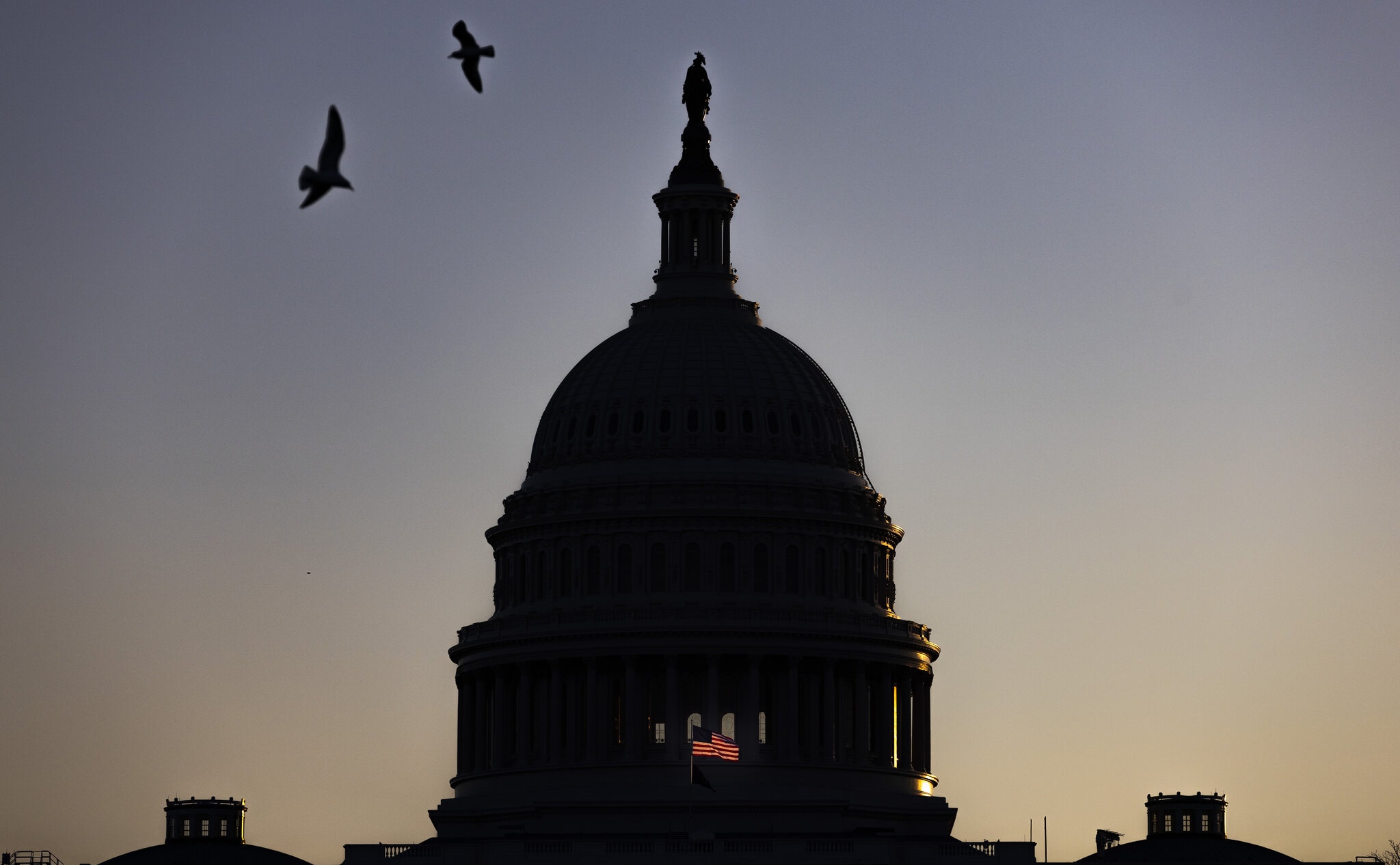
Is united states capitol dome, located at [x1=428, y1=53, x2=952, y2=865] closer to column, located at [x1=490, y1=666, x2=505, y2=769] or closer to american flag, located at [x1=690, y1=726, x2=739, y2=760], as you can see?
column, located at [x1=490, y1=666, x2=505, y2=769]

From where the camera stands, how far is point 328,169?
A: 224 feet

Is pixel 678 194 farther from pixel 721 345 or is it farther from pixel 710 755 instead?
pixel 710 755

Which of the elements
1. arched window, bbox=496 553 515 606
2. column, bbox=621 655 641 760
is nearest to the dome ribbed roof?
arched window, bbox=496 553 515 606

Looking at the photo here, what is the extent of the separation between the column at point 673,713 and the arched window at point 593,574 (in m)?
6.68

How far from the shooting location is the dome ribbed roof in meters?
184

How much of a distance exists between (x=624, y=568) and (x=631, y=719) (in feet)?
29.6

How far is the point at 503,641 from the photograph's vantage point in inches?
7077

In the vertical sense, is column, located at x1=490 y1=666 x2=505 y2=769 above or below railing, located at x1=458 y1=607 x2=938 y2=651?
below

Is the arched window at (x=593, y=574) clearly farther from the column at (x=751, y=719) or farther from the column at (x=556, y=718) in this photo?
the column at (x=751, y=719)

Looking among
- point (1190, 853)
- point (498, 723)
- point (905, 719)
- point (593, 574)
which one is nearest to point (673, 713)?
point (593, 574)

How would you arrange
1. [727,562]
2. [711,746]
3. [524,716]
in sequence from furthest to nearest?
[727,562]
[524,716]
[711,746]

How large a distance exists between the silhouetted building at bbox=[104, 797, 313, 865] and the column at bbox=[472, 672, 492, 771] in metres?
12.7

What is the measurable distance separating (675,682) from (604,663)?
4.01 meters

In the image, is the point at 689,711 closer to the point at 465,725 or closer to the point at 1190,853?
the point at 465,725
